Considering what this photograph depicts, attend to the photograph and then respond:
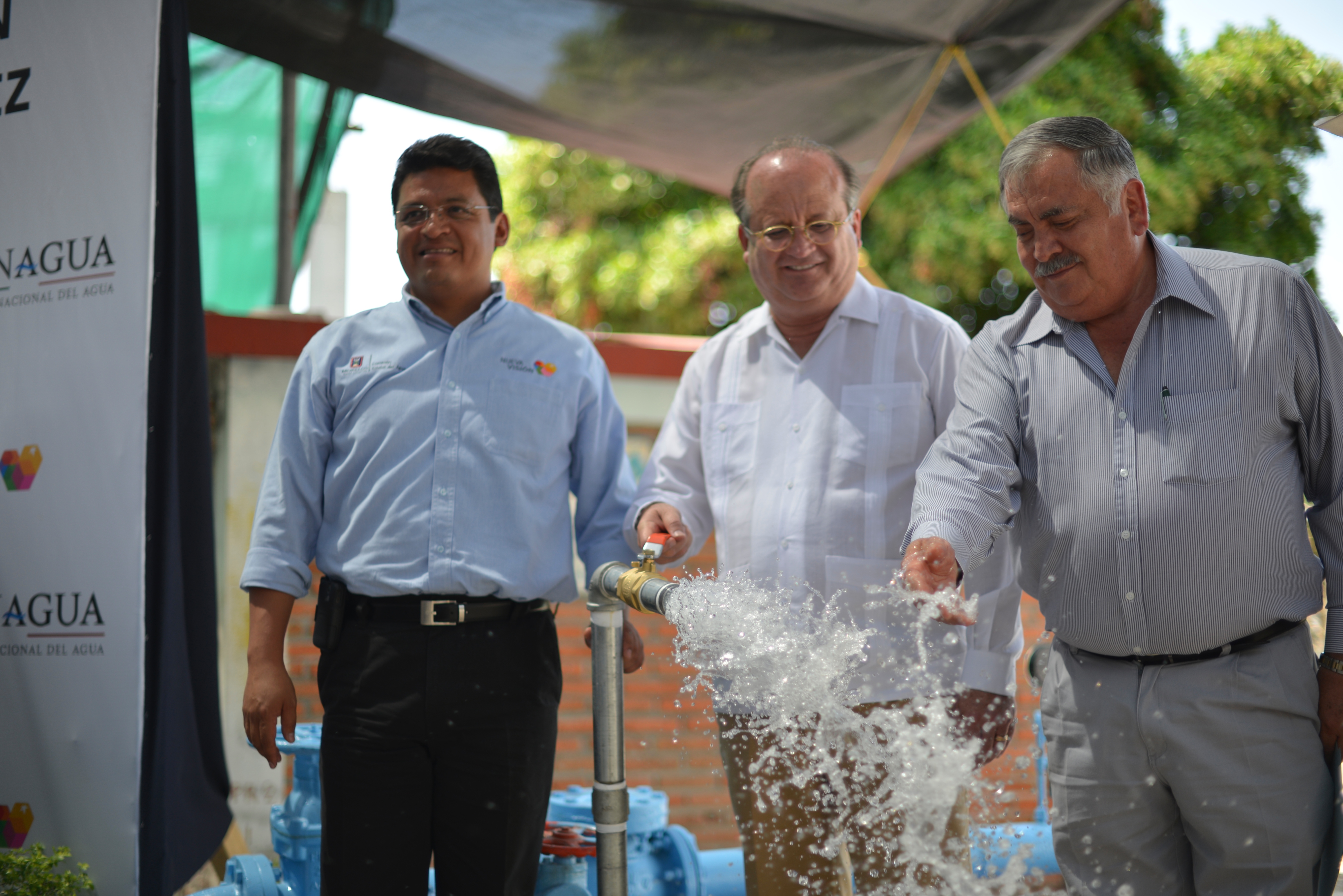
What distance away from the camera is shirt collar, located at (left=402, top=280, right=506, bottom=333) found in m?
2.77

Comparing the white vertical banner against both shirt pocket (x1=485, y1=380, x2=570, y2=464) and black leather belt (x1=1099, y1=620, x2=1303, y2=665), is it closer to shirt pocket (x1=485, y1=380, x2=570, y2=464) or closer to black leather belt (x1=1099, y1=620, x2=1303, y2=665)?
shirt pocket (x1=485, y1=380, x2=570, y2=464)

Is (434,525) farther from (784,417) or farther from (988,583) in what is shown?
(988,583)

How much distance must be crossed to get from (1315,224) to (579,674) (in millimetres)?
6058

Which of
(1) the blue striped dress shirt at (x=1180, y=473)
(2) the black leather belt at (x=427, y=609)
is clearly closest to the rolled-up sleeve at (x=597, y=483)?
(2) the black leather belt at (x=427, y=609)

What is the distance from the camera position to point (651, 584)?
2.06m

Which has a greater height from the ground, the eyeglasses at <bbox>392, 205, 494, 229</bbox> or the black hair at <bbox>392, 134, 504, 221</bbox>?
the black hair at <bbox>392, 134, 504, 221</bbox>

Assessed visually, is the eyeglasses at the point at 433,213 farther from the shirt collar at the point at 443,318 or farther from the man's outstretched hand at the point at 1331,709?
the man's outstretched hand at the point at 1331,709

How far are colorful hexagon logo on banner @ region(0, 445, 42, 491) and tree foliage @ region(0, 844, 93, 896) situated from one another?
941 millimetres

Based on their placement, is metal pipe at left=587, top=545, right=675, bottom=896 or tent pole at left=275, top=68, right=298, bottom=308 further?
tent pole at left=275, top=68, right=298, bottom=308

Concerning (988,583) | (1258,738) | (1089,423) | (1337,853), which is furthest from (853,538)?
(1337,853)

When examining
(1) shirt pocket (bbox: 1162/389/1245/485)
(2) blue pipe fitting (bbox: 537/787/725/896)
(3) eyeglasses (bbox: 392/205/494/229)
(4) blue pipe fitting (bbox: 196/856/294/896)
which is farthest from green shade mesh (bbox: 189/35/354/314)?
(1) shirt pocket (bbox: 1162/389/1245/485)

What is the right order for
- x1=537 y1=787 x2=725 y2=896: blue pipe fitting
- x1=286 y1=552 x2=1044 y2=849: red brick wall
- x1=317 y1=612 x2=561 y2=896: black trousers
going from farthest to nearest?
1. x1=286 y1=552 x2=1044 y2=849: red brick wall
2. x1=537 y1=787 x2=725 y2=896: blue pipe fitting
3. x1=317 y1=612 x2=561 y2=896: black trousers

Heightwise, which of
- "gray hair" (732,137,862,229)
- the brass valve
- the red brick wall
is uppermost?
"gray hair" (732,137,862,229)

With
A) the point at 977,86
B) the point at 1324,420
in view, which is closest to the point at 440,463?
the point at 1324,420
